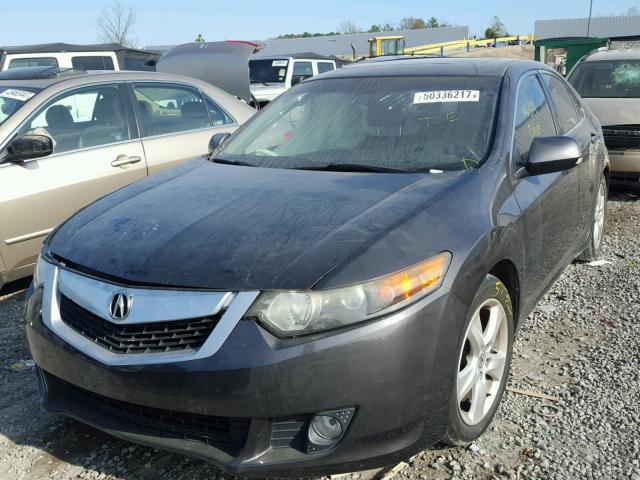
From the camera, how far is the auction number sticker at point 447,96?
10.8 feet

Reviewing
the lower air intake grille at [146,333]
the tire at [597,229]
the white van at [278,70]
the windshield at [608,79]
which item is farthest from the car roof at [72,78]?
the white van at [278,70]

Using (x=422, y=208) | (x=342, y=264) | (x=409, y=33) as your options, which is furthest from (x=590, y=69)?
(x=409, y=33)

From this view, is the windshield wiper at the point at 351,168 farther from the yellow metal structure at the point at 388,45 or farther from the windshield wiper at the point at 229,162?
the yellow metal structure at the point at 388,45

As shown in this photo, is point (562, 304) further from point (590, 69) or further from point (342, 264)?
point (590, 69)

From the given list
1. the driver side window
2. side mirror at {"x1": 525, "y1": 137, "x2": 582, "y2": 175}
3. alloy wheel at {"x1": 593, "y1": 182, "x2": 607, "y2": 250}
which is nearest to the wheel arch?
side mirror at {"x1": 525, "y1": 137, "x2": 582, "y2": 175}

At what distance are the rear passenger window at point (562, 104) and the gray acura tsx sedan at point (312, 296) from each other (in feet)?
3.27

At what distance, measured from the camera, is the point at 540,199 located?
3.14 meters

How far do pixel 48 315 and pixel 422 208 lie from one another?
1.55 metres

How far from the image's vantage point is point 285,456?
2.06m

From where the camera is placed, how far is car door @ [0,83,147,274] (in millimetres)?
4230

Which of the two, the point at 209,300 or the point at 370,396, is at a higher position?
the point at 209,300

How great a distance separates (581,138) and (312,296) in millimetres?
3003

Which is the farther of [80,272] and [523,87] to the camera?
[523,87]

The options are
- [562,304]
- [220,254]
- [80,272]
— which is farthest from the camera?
[562,304]
